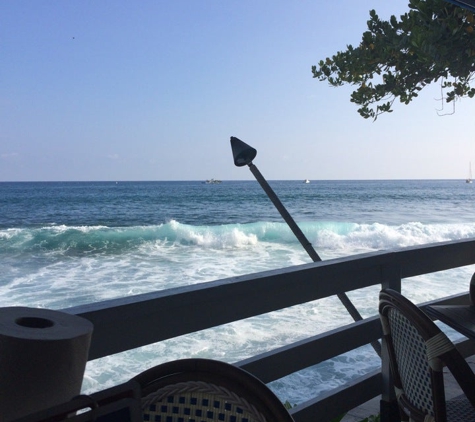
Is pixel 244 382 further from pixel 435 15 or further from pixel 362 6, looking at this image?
pixel 362 6

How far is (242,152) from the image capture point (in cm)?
314

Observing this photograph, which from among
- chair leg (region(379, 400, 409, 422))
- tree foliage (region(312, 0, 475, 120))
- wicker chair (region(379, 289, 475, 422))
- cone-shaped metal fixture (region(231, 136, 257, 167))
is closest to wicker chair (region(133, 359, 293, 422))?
wicker chair (region(379, 289, 475, 422))

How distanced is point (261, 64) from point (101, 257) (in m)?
→ 8.56

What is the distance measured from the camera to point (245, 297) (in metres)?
1.60

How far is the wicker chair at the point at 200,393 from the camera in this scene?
813 mm

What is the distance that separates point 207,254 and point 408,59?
1201cm

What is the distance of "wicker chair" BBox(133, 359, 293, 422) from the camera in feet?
2.67

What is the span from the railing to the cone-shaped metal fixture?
1.24 meters

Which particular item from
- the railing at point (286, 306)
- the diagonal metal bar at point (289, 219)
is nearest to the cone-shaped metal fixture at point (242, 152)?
the diagonal metal bar at point (289, 219)

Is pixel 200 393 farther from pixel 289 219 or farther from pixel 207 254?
pixel 207 254

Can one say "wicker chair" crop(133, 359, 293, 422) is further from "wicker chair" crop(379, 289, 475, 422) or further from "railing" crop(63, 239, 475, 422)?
"wicker chair" crop(379, 289, 475, 422)

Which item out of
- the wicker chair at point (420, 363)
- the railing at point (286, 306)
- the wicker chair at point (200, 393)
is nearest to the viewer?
the wicker chair at point (200, 393)

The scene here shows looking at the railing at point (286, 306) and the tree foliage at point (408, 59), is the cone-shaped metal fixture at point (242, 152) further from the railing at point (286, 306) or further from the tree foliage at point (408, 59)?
the tree foliage at point (408, 59)

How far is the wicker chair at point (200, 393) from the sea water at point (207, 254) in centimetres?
383
